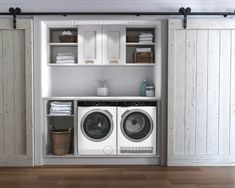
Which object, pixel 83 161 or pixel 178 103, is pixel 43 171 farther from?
pixel 178 103

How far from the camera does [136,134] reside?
4.73 metres

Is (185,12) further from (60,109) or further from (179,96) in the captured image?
(60,109)

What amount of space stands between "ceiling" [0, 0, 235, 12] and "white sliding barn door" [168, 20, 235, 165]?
0.89 feet

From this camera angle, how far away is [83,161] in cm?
470

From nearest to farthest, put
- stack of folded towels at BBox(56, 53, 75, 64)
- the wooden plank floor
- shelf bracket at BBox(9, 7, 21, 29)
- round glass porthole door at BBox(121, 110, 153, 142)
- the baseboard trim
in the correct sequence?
the wooden plank floor → shelf bracket at BBox(9, 7, 21, 29) → the baseboard trim → round glass porthole door at BBox(121, 110, 153, 142) → stack of folded towels at BBox(56, 53, 75, 64)

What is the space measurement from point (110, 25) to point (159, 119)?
1.54 metres

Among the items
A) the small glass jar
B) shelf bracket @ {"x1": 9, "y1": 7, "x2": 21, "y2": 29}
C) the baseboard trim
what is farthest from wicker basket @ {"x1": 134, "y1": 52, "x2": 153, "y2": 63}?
shelf bracket @ {"x1": 9, "y1": 7, "x2": 21, "y2": 29}

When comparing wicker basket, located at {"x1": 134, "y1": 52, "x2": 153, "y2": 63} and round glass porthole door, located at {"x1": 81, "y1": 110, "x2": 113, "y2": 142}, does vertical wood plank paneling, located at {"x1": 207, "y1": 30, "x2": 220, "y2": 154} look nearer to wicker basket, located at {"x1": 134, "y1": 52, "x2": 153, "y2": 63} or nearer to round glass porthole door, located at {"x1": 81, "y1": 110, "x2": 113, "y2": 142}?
wicker basket, located at {"x1": 134, "y1": 52, "x2": 153, "y2": 63}

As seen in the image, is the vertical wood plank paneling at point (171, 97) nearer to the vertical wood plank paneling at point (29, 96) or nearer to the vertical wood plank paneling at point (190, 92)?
the vertical wood plank paneling at point (190, 92)

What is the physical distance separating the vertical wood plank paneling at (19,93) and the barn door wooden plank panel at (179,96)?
2004 mm

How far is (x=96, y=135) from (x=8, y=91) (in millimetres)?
1304

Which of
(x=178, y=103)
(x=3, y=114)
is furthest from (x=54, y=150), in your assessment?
(x=178, y=103)

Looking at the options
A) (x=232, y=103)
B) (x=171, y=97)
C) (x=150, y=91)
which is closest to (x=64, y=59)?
(x=150, y=91)

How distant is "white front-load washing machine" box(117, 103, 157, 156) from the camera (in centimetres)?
467
